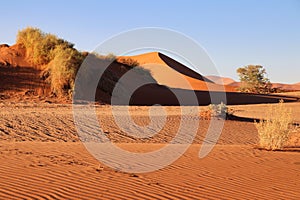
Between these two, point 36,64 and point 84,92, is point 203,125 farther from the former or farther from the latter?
point 36,64

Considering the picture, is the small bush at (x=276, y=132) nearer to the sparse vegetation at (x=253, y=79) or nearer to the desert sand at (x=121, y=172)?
the desert sand at (x=121, y=172)

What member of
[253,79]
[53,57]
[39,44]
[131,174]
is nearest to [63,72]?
[53,57]

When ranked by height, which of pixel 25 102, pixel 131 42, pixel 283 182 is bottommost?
pixel 283 182

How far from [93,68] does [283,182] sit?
80.1 feet

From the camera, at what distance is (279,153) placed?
38.2 ft

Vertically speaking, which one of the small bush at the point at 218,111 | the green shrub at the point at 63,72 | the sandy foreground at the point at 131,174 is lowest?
the sandy foreground at the point at 131,174

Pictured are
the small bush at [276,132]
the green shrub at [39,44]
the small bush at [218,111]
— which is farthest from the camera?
the green shrub at [39,44]

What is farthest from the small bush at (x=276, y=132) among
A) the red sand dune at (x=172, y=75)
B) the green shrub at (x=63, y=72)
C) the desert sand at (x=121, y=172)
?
the red sand dune at (x=172, y=75)

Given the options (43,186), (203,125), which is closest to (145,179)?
(43,186)

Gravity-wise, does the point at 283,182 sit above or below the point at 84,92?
below

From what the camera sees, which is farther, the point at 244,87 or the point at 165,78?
the point at 165,78

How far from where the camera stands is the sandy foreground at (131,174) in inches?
250

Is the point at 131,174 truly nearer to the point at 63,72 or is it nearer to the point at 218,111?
the point at 218,111

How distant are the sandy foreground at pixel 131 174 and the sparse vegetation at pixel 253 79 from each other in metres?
53.1
